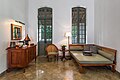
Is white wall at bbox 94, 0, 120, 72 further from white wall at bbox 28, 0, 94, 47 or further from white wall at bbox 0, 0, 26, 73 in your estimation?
white wall at bbox 0, 0, 26, 73

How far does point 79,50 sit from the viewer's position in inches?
322

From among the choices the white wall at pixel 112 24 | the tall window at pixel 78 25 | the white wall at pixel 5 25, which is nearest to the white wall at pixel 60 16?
the tall window at pixel 78 25

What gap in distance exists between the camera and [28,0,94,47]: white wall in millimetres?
8539

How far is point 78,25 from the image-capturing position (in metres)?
8.70

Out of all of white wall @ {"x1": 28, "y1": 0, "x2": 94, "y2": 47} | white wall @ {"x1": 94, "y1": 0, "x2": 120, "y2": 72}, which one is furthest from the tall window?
white wall @ {"x1": 94, "y1": 0, "x2": 120, "y2": 72}

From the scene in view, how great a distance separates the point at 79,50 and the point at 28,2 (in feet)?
14.8

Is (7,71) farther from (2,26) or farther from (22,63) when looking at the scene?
(2,26)

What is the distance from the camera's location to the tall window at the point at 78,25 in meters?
8.70

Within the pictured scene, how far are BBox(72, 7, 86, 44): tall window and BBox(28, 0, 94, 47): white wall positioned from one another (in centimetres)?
27

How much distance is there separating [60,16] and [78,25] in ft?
4.38

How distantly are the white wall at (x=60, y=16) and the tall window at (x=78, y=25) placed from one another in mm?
268

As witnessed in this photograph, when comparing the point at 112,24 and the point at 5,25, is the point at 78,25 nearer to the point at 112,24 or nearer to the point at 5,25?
the point at 112,24

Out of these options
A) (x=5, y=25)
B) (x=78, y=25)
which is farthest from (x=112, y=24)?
(x=5, y=25)

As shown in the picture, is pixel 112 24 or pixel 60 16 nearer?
pixel 112 24
